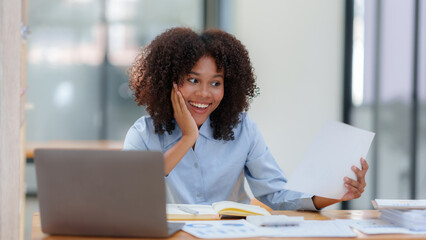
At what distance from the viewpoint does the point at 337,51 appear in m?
4.05

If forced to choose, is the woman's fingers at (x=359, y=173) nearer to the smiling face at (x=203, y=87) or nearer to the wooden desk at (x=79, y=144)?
the smiling face at (x=203, y=87)

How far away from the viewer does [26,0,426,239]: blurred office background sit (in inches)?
139

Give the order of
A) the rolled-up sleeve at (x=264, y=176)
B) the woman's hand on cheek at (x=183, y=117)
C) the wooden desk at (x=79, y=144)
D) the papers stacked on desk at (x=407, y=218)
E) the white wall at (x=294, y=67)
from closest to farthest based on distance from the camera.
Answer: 1. the papers stacked on desk at (x=407, y=218)
2. the woman's hand on cheek at (x=183, y=117)
3. the rolled-up sleeve at (x=264, y=176)
4. the white wall at (x=294, y=67)
5. the wooden desk at (x=79, y=144)

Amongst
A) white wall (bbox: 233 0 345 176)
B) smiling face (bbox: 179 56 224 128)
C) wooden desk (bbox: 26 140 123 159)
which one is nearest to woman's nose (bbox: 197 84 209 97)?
smiling face (bbox: 179 56 224 128)

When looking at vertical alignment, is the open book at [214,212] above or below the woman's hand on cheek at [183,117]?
below

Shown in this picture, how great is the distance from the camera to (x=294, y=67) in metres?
4.08

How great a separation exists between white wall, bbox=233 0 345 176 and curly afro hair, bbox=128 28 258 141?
6.84 ft

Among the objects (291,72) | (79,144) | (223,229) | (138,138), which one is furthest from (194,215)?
(79,144)

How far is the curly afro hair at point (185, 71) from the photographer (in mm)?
1889

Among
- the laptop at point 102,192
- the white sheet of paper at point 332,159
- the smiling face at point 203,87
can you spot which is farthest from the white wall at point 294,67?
the laptop at point 102,192

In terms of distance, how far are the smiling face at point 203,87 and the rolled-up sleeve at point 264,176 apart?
0.60ft

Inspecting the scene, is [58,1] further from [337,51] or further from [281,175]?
[281,175]

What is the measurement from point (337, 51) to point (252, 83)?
7.09 ft

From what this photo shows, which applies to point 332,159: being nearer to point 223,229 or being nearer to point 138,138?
point 223,229
